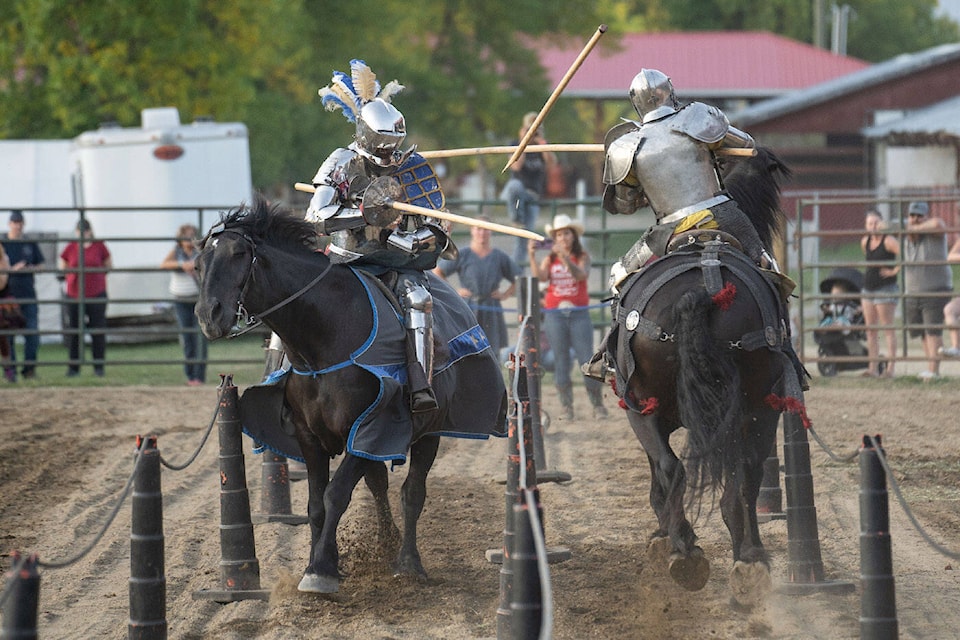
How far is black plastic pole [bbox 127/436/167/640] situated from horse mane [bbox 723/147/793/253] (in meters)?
3.39

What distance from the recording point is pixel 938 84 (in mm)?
37969

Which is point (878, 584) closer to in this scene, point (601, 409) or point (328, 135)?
point (601, 409)

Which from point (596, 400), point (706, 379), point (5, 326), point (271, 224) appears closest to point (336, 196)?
point (271, 224)

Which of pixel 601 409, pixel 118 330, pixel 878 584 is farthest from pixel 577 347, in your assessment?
pixel 878 584

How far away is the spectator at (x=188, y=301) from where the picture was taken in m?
16.3

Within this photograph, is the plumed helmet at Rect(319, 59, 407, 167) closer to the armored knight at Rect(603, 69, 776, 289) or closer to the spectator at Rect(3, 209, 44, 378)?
the armored knight at Rect(603, 69, 776, 289)

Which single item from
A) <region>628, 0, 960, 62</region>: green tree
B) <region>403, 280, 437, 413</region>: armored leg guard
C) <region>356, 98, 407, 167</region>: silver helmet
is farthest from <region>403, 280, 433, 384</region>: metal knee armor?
<region>628, 0, 960, 62</region>: green tree

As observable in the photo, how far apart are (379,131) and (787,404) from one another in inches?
95.4

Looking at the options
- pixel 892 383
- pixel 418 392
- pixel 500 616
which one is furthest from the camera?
pixel 892 383

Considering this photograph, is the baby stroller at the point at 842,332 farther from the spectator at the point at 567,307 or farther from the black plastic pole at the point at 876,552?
the black plastic pole at the point at 876,552

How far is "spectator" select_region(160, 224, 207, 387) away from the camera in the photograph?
1630 cm

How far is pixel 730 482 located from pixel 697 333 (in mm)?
701

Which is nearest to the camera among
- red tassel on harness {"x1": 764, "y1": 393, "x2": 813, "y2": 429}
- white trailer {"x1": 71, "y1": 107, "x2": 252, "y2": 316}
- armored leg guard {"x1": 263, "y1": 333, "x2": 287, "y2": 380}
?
red tassel on harness {"x1": 764, "y1": 393, "x2": 813, "y2": 429}

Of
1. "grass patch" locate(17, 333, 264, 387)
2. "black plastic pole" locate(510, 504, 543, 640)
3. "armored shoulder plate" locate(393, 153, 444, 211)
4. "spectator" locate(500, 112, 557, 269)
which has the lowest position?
"black plastic pole" locate(510, 504, 543, 640)
